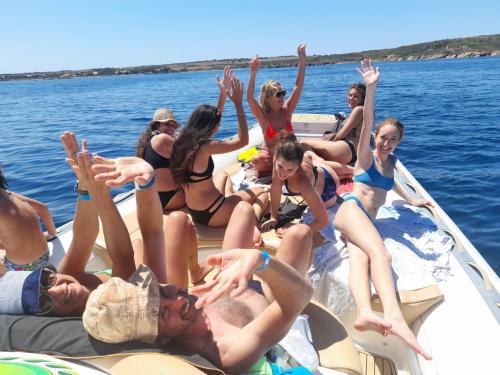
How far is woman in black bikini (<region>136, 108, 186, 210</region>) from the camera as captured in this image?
10.00ft

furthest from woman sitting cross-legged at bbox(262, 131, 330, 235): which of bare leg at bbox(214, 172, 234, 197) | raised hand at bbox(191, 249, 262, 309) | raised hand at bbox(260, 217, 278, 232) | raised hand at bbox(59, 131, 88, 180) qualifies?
raised hand at bbox(191, 249, 262, 309)

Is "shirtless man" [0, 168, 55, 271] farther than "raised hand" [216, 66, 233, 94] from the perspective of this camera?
No

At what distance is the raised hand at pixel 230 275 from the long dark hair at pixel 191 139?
160 cm

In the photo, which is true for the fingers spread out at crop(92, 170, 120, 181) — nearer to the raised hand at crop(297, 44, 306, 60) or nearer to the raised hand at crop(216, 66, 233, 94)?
the raised hand at crop(216, 66, 233, 94)

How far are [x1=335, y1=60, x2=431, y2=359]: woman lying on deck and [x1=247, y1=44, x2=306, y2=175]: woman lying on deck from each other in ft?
4.48

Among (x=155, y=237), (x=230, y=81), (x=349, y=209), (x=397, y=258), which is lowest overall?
(x=397, y=258)

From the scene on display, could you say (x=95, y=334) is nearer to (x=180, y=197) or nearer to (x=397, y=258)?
(x=397, y=258)

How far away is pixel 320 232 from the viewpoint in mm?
2799

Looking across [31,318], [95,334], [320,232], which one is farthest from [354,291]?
[31,318]

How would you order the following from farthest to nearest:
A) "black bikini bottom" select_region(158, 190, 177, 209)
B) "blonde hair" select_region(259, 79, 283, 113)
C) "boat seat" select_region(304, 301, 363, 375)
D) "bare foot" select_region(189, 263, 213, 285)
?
"blonde hair" select_region(259, 79, 283, 113) → "black bikini bottom" select_region(158, 190, 177, 209) → "bare foot" select_region(189, 263, 213, 285) → "boat seat" select_region(304, 301, 363, 375)

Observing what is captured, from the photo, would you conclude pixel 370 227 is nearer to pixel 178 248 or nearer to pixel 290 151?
pixel 290 151

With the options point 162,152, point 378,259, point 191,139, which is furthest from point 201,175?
point 378,259

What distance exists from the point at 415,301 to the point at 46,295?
181 centimetres

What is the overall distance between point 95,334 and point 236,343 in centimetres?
49
